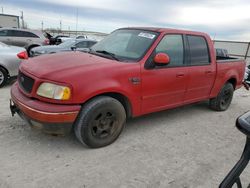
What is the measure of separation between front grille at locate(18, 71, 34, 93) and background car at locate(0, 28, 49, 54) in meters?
10.6

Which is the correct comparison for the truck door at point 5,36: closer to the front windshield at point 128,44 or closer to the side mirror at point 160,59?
the front windshield at point 128,44

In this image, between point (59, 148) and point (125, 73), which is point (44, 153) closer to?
point (59, 148)

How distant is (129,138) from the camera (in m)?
3.79

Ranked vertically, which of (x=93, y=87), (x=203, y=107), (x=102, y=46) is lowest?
(x=203, y=107)

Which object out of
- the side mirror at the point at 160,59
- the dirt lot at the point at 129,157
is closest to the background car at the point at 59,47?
the dirt lot at the point at 129,157

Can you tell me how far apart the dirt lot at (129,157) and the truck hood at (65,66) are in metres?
1.05

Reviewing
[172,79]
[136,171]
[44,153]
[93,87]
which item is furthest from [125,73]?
[44,153]

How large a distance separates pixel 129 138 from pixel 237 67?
347cm

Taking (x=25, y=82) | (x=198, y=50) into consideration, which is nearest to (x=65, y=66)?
(x=25, y=82)

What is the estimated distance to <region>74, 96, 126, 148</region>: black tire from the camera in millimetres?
3096

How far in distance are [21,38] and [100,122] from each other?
12.2m

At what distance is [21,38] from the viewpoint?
13.5 metres

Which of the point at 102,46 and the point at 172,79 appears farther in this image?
the point at 102,46

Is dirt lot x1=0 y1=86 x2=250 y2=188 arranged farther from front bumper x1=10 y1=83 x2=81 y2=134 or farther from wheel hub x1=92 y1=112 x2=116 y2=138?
front bumper x1=10 y1=83 x2=81 y2=134
